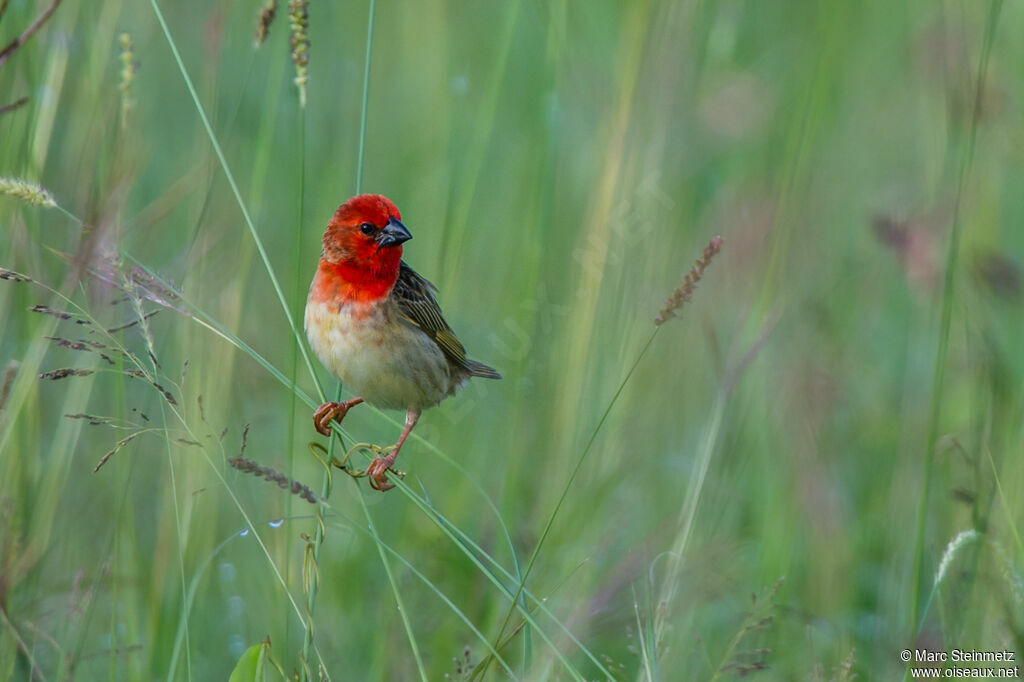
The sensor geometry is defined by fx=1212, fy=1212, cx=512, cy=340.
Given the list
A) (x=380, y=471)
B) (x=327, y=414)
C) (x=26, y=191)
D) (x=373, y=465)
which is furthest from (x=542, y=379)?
(x=26, y=191)

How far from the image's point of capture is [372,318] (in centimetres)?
336

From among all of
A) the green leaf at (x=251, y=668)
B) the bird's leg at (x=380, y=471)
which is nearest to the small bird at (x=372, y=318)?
the bird's leg at (x=380, y=471)

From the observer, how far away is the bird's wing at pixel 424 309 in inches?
139

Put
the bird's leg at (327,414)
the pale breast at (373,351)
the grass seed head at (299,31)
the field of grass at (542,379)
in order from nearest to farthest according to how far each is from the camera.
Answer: the grass seed head at (299,31) < the field of grass at (542,379) < the bird's leg at (327,414) < the pale breast at (373,351)

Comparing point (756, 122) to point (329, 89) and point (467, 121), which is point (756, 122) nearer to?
point (467, 121)

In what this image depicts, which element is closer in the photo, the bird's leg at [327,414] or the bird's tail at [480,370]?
the bird's leg at [327,414]

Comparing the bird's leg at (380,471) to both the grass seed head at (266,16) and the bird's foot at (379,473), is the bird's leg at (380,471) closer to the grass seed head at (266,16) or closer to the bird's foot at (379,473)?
the bird's foot at (379,473)

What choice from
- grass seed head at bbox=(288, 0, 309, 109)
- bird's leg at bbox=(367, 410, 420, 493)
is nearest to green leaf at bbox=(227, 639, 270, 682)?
bird's leg at bbox=(367, 410, 420, 493)

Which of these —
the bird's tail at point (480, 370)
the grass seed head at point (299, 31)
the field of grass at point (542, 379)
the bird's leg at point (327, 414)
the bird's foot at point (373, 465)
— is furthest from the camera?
the bird's tail at point (480, 370)

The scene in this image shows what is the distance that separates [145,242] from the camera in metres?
4.57

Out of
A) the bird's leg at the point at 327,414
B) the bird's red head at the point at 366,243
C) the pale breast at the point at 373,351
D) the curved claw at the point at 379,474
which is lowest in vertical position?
the curved claw at the point at 379,474

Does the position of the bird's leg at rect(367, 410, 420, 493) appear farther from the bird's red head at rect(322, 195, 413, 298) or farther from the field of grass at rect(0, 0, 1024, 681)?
the bird's red head at rect(322, 195, 413, 298)

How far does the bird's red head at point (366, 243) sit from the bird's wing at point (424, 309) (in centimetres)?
12

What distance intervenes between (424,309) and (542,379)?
708 millimetres
